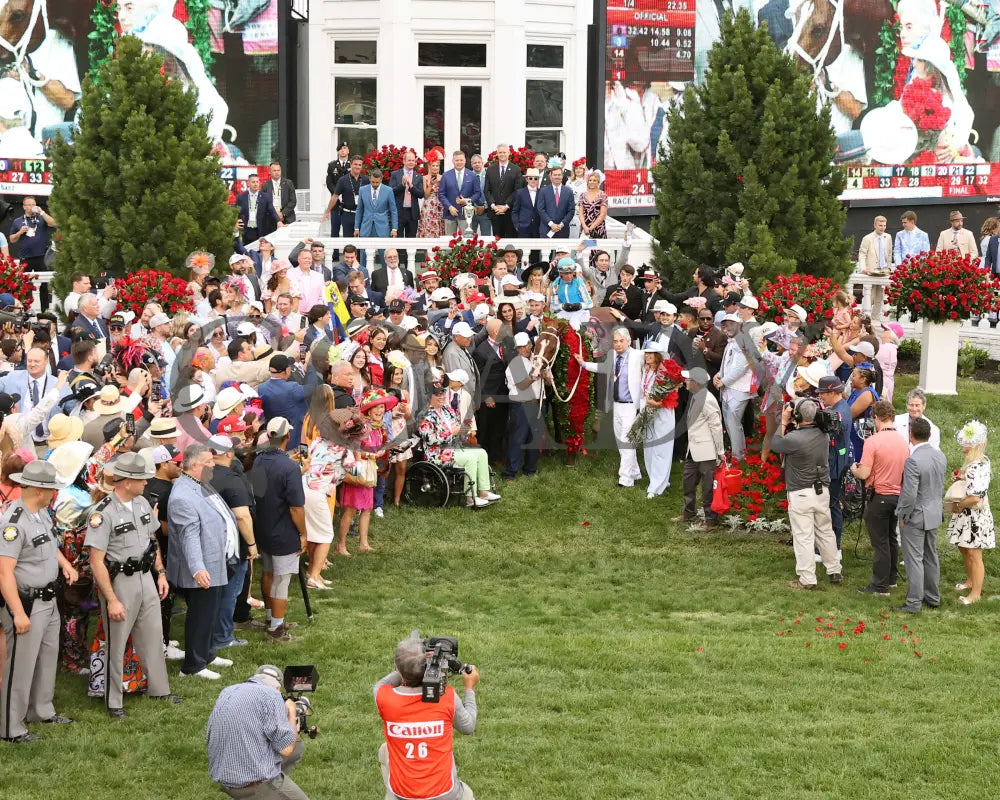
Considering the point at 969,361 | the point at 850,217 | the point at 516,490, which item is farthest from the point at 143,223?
the point at 850,217

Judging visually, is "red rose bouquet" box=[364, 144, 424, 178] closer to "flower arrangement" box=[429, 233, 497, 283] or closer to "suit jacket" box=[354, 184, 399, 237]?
"suit jacket" box=[354, 184, 399, 237]

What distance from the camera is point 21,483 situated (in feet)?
28.9

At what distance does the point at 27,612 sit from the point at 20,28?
1710 centimetres

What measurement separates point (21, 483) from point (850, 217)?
2196 cm

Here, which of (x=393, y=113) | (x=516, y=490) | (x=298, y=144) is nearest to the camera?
(x=516, y=490)

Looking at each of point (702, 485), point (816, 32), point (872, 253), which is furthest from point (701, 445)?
point (816, 32)

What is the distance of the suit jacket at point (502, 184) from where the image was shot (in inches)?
802

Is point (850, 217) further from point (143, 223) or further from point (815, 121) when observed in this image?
point (143, 223)

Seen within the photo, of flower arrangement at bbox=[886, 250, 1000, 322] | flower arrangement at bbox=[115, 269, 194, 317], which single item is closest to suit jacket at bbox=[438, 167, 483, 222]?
flower arrangement at bbox=[115, 269, 194, 317]

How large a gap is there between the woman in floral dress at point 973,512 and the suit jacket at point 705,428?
2.79 metres

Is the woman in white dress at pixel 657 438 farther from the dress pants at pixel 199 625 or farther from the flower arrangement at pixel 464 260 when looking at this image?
the dress pants at pixel 199 625

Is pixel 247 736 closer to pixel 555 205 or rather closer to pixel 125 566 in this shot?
pixel 125 566

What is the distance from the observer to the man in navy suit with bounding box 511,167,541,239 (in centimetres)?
2019

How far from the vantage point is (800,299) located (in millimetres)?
17000
